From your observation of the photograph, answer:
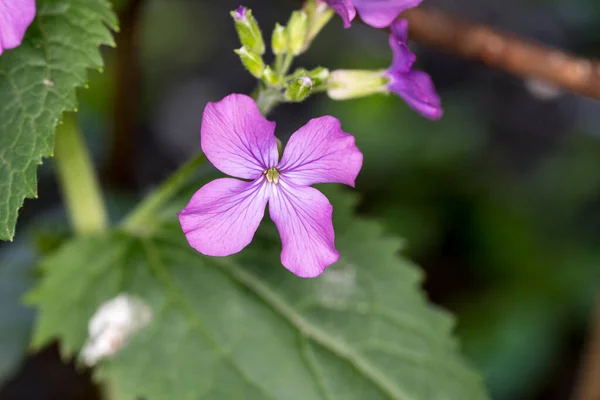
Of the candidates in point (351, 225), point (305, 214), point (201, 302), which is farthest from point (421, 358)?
point (305, 214)

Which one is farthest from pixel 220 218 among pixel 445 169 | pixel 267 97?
pixel 445 169

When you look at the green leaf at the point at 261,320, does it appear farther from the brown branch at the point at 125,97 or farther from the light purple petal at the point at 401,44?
the brown branch at the point at 125,97

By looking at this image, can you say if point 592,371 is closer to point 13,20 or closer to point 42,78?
point 42,78

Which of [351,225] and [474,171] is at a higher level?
[351,225]

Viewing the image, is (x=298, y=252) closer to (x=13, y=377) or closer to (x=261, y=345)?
Result: (x=261, y=345)

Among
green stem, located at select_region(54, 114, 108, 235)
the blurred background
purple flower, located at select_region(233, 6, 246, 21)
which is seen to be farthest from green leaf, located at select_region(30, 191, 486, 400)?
purple flower, located at select_region(233, 6, 246, 21)

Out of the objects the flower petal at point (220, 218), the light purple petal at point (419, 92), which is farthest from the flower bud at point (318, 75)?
the flower petal at point (220, 218)

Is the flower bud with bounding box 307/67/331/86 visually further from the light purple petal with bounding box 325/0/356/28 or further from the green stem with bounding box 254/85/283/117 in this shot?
the light purple petal with bounding box 325/0/356/28
